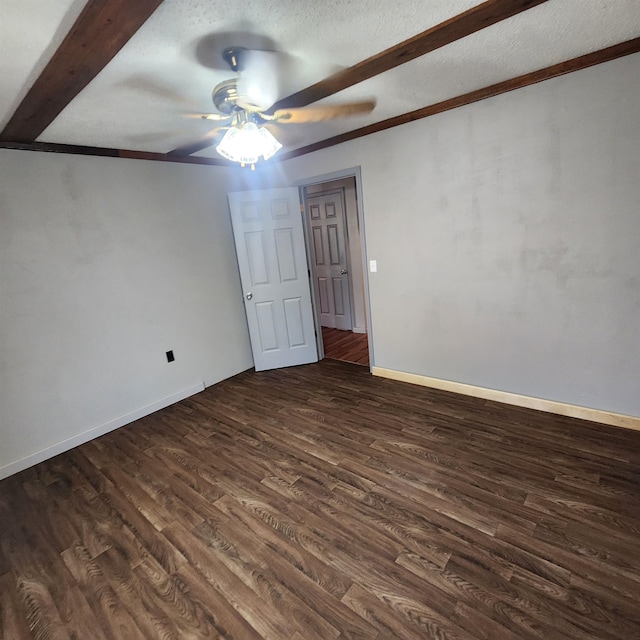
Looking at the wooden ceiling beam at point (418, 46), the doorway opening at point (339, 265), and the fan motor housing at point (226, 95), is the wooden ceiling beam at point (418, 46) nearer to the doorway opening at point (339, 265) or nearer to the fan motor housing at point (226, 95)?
the fan motor housing at point (226, 95)

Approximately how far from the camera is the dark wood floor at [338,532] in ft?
4.54

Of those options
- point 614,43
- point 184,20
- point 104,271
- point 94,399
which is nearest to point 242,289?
point 104,271

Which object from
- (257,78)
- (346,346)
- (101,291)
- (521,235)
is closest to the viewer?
(257,78)

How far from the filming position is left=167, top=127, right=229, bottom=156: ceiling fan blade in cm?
270

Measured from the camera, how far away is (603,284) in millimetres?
2229

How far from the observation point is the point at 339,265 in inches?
196

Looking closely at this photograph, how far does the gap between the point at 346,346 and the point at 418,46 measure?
3382mm

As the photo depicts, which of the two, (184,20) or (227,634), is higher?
(184,20)

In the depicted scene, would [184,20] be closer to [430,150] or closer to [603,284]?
[430,150]

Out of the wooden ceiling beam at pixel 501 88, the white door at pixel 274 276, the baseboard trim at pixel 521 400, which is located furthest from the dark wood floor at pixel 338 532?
the wooden ceiling beam at pixel 501 88

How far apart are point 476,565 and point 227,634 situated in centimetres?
111

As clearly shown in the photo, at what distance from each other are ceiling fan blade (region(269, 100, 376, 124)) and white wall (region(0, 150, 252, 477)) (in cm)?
142

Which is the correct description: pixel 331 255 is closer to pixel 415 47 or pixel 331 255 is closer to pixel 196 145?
pixel 196 145

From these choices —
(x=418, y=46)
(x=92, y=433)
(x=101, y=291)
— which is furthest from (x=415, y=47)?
(x=92, y=433)
